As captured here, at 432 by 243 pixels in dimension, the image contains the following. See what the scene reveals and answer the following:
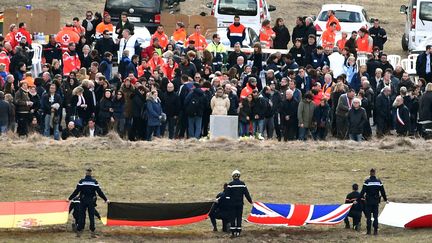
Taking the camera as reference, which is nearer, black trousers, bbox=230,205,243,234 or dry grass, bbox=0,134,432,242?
black trousers, bbox=230,205,243,234

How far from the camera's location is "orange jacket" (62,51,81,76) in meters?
47.7

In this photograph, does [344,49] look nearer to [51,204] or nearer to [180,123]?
[180,123]

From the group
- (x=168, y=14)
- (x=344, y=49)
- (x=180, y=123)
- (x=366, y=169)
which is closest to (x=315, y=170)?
(x=366, y=169)

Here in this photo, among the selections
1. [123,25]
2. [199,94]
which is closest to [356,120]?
[199,94]

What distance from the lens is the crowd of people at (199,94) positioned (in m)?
44.0

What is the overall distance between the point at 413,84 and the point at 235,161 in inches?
240

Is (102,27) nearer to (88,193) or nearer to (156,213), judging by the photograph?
(156,213)

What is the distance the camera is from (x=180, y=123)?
4500cm

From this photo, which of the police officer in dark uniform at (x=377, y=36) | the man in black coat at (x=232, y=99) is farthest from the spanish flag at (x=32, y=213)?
the police officer in dark uniform at (x=377, y=36)

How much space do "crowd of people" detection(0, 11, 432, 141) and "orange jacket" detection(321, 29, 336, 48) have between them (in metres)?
2.60

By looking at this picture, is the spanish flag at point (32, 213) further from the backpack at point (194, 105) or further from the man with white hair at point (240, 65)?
the man with white hair at point (240, 65)

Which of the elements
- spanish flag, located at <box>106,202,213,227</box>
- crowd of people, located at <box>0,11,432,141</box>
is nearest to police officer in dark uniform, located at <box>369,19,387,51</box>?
crowd of people, located at <box>0,11,432,141</box>

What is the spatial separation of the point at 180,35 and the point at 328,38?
4615mm

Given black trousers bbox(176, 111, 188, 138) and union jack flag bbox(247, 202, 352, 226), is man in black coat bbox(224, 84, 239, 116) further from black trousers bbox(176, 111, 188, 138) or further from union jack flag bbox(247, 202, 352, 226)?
union jack flag bbox(247, 202, 352, 226)
